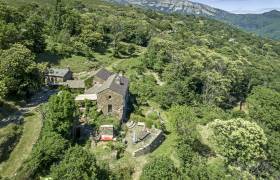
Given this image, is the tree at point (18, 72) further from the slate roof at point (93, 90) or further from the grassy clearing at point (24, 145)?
the slate roof at point (93, 90)

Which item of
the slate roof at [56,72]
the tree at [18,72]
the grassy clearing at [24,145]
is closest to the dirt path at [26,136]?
the grassy clearing at [24,145]

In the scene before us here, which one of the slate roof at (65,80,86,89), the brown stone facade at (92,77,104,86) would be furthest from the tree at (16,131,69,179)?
the brown stone facade at (92,77,104,86)

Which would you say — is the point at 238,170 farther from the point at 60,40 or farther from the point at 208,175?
the point at 60,40

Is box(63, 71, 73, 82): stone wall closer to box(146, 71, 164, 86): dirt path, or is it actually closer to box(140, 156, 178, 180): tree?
box(146, 71, 164, 86): dirt path

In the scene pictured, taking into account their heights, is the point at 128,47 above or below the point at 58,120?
below

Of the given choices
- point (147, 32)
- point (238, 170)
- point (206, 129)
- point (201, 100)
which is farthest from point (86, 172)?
point (147, 32)

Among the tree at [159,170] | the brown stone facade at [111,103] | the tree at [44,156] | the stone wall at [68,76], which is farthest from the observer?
the stone wall at [68,76]
